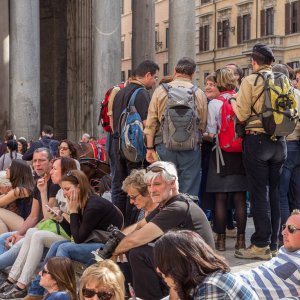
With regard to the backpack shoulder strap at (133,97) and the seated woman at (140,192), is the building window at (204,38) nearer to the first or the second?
the backpack shoulder strap at (133,97)

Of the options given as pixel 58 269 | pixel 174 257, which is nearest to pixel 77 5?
pixel 58 269

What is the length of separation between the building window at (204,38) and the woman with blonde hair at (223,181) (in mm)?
50573

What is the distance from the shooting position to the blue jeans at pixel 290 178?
987 centimetres

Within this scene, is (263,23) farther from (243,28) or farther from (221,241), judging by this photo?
(221,241)

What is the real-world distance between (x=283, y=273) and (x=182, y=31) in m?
15.4

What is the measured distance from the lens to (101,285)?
18.8 ft

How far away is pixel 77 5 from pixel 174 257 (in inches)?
945

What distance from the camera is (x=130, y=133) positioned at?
33.2ft

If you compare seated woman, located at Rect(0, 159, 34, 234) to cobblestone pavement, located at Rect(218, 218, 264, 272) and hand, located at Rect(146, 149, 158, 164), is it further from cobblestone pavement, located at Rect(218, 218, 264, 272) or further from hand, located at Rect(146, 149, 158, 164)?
cobblestone pavement, located at Rect(218, 218, 264, 272)

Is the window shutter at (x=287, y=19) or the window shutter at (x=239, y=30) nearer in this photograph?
the window shutter at (x=287, y=19)

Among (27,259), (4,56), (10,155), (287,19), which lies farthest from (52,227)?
(287,19)

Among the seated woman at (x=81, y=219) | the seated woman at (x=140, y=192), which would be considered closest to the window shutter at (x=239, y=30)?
the seated woman at (x=81, y=219)

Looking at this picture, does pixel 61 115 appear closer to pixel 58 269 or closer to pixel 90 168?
pixel 90 168

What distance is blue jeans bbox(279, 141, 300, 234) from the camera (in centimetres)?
987
